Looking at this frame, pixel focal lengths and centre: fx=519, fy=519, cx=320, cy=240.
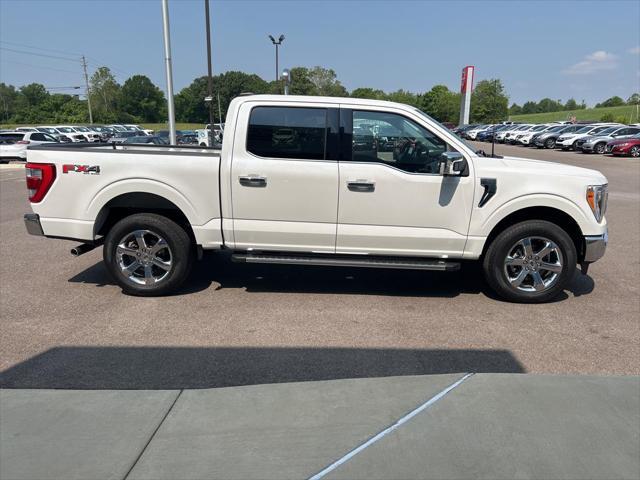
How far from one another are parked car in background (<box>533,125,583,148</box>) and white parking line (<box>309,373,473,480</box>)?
40114 mm

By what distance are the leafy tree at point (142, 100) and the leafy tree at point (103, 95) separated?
61.8ft

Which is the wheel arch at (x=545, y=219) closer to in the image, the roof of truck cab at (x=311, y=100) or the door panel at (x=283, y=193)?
the roof of truck cab at (x=311, y=100)

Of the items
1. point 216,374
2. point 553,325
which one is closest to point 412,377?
point 216,374

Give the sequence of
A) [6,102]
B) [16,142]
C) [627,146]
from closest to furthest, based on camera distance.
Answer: [16,142]
[627,146]
[6,102]

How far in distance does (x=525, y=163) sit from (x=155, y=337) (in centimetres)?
402

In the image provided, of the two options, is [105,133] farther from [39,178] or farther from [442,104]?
[442,104]

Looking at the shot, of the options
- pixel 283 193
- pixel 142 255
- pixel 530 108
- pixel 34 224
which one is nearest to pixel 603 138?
pixel 283 193

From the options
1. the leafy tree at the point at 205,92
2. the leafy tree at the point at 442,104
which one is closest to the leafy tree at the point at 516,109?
the leafy tree at the point at 442,104

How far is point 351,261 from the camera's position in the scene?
5.26 m

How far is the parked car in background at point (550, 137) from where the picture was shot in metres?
39.6

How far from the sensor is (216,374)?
12.5 ft

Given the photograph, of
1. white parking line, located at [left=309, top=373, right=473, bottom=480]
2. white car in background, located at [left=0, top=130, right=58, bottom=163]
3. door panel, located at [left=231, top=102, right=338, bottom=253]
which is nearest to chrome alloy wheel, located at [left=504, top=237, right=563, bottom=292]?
door panel, located at [left=231, top=102, right=338, bottom=253]

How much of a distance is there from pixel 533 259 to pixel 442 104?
117 m

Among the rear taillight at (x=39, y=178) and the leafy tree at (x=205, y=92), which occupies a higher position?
the leafy tree at (x=205, y=92)
